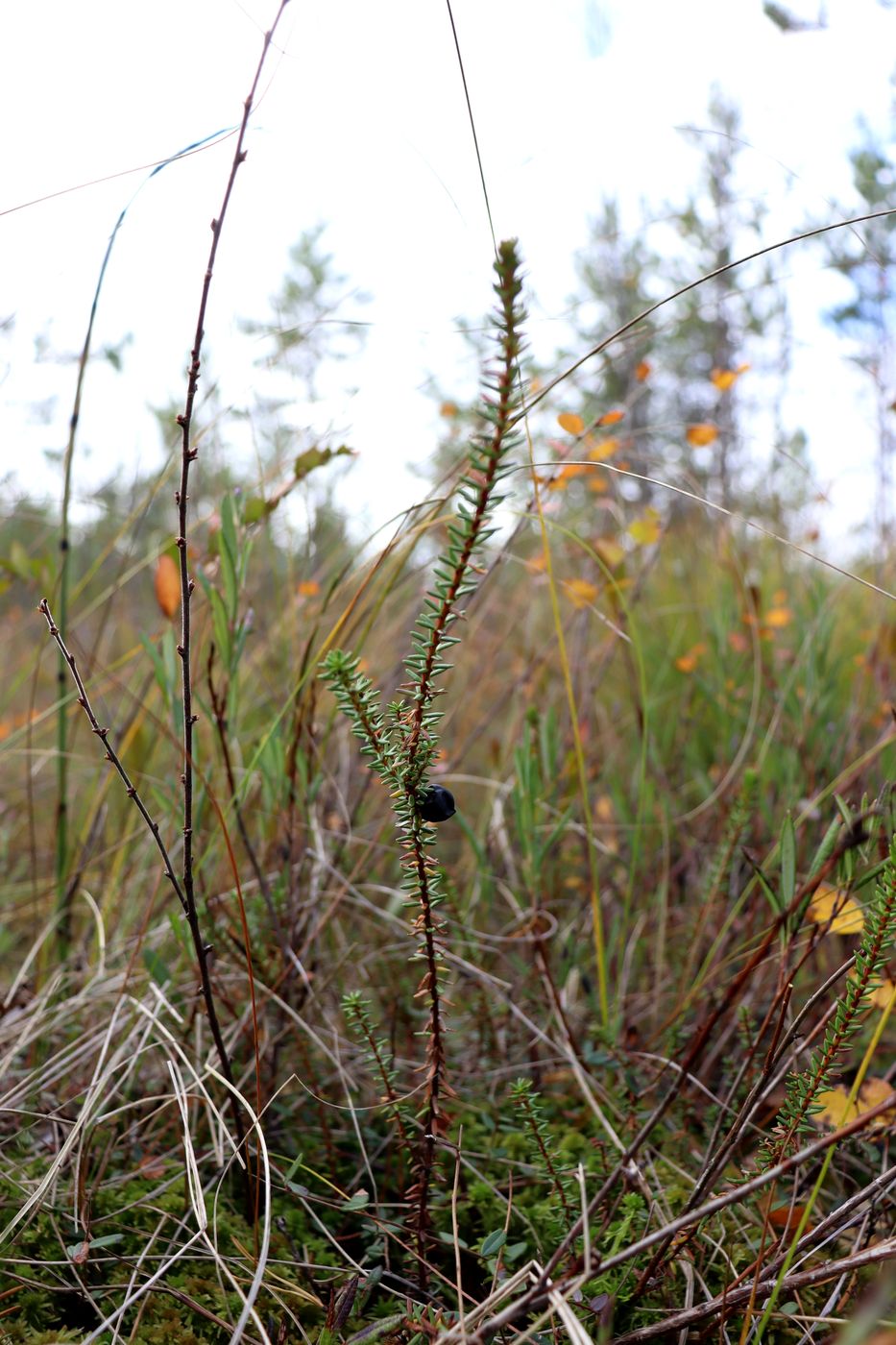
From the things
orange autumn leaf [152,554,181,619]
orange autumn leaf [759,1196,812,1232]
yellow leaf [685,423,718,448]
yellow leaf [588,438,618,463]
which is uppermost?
yellow leaf [685,423,718,448]

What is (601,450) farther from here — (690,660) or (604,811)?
(604,811)

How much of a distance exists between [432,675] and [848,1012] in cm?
50

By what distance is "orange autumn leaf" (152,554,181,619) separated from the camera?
153cm

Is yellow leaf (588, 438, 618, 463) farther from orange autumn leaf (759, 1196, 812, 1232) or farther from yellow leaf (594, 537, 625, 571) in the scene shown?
orange autumn leaf (759, 1196, 812, 1232)

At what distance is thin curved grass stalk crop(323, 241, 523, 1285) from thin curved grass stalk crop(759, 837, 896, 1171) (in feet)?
1.10

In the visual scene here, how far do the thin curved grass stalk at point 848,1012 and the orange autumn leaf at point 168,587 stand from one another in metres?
1.15

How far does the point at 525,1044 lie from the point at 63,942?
832 mm

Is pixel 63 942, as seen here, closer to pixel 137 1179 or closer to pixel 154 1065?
pixel 154 1065

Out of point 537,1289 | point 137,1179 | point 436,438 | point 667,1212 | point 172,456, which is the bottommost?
point 137,1179

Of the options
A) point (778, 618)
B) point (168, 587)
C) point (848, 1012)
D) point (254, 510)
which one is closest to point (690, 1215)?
point (848, 1012)

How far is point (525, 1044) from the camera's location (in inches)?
57.4

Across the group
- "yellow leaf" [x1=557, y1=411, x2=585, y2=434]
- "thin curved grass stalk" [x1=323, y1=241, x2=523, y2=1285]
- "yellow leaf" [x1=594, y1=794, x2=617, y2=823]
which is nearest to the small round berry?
"thin curved grass stalk" [x1=323, y1=241, x2=523, y2=1285]

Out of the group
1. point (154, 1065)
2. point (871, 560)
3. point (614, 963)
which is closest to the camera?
point (154, 1065)

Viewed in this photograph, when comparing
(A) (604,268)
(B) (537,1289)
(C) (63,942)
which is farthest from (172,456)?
(A) (604,268)
